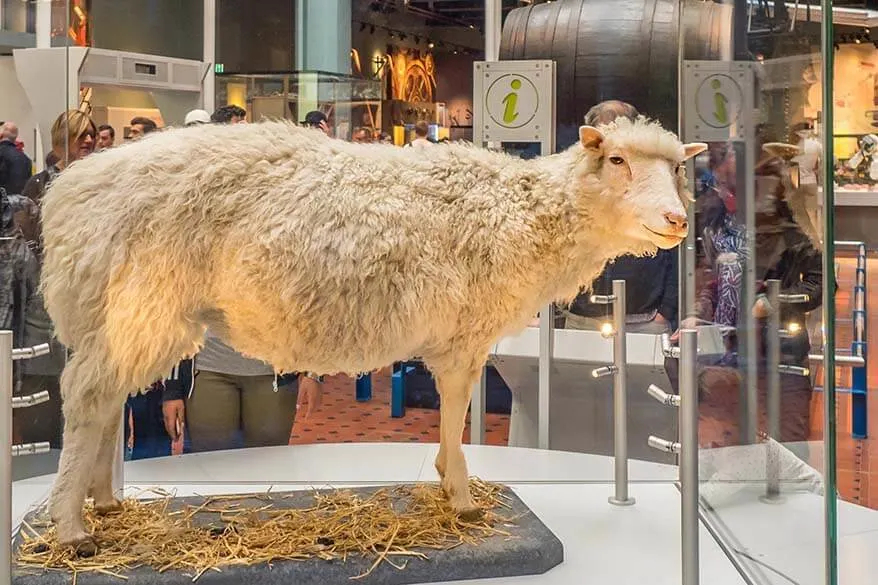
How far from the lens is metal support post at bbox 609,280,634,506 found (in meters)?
2.51

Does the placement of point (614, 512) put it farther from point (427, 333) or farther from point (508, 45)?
point (508, 45)

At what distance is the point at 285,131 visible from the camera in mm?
2160

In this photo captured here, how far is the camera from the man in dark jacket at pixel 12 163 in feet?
7.85

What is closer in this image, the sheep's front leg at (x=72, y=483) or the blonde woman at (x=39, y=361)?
the sheep's front leg at (x=72, y=483)

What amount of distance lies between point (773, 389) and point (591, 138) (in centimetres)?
70

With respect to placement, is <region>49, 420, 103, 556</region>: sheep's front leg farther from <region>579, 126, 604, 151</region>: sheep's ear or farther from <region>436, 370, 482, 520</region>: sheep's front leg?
<region>579, 126, 604, 151</region>: sheep's ear

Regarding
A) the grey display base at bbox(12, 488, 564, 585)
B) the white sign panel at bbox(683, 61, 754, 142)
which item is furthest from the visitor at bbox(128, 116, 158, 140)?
the white sign panel at bbox(683, 61, 754, 142)

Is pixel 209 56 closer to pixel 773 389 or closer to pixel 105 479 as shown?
pixel 105 479

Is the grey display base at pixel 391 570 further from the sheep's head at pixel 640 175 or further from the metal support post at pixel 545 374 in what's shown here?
the metal support post at pixel 545 374

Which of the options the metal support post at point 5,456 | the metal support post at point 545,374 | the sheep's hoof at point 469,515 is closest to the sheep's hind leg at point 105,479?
the metal support post at point 5,456

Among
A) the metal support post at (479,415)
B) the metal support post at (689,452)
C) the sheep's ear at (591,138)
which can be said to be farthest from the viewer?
the metal support post at (479,415)

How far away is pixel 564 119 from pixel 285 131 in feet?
4.96

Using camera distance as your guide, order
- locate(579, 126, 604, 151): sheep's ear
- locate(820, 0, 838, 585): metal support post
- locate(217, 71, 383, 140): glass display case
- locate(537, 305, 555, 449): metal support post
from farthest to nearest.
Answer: locate(537, 305, 555, 449): metal support post
locate(217, 71, 383, 140): glass display case
locate(579, 126, 604, 151): sheep's ear
locate(820, 0, 838, 585): metal support post

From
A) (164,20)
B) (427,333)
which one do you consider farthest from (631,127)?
(164,20)
